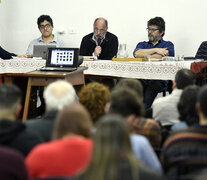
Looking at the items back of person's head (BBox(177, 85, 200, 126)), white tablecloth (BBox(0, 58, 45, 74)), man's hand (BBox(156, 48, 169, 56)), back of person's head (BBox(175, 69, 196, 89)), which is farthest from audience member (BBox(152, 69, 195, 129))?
white tablecloth (BBox(0, 58, 45, 74))

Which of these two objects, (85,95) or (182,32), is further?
(182,32)

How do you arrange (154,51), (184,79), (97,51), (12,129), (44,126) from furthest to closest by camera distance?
(97,51), (154,51), (184,79), (44,126), (12,129)

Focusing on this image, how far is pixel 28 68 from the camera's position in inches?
227

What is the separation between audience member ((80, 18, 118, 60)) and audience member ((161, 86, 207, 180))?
432cm

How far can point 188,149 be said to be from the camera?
213 cm

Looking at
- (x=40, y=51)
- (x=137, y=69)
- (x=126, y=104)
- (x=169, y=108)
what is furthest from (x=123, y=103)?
(x=40, y=51)

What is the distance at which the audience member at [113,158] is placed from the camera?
154 cm

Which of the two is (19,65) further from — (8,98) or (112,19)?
(8,98)

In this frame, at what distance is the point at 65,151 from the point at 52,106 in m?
0.78

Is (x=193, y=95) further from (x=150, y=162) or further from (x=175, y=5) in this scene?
(x=175, y=5)

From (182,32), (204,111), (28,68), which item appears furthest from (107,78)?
(204,111)

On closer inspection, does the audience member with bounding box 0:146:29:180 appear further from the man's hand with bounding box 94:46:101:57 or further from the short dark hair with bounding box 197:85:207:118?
the man's hand with bounding box 94:46:101:57

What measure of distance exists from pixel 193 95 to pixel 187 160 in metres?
0.64

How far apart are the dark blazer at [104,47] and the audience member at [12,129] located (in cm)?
405
